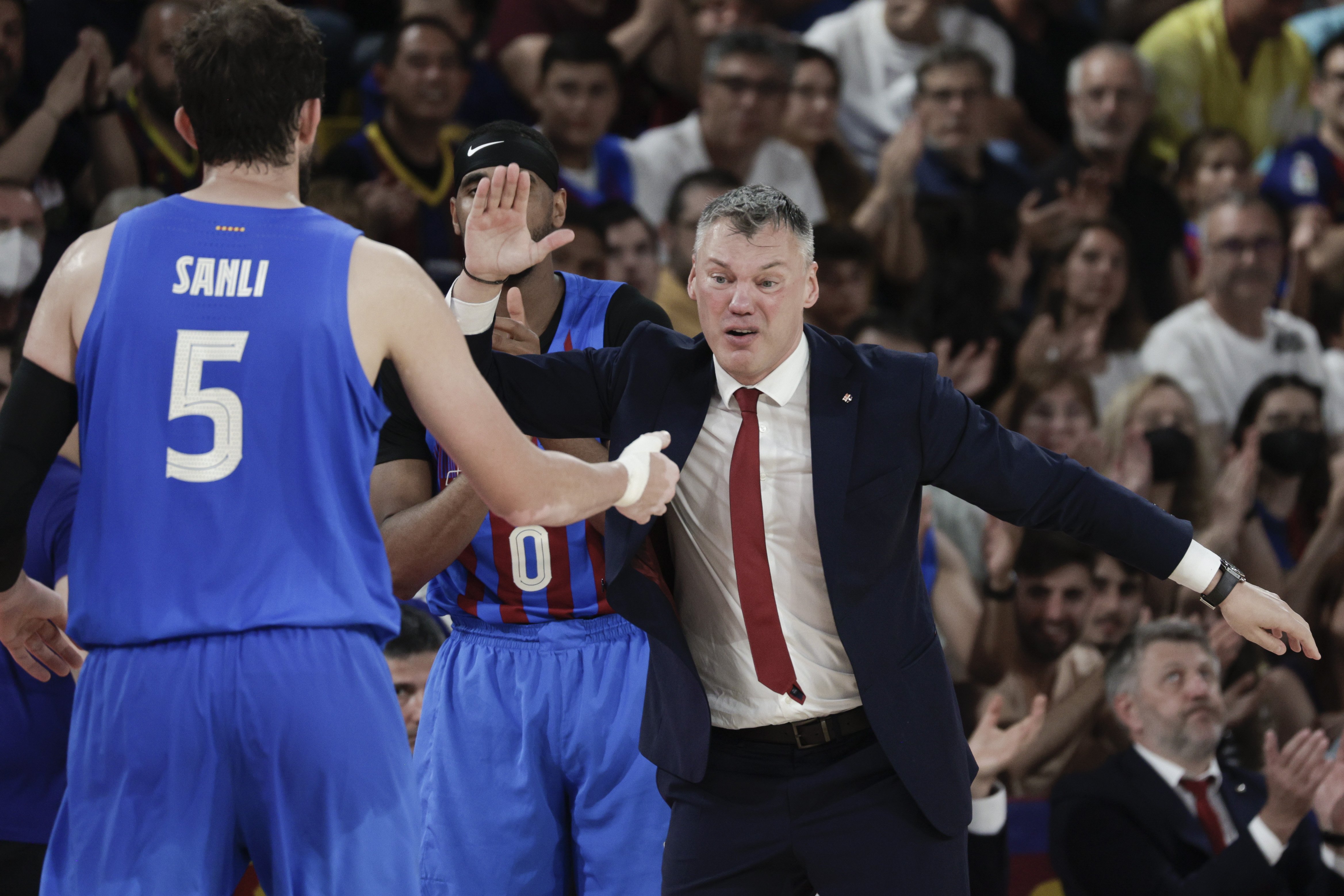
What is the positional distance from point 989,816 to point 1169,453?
2.84 m

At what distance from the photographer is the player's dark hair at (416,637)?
5.08 metres

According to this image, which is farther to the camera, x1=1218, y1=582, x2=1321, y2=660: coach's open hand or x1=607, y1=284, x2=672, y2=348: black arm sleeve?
x1=607, y1=284, x2=672, y2=348: black arm sleeve

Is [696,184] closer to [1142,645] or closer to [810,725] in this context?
[1142,645]

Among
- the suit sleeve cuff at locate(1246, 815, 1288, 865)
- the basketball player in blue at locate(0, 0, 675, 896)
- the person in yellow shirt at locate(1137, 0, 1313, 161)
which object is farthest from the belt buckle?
the person in yellow shirt at locate(1137, 0, 1313, 161)

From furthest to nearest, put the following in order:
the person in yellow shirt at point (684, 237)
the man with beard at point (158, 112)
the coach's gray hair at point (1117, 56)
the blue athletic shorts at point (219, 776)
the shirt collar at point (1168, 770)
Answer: the coach's gray hair at point (1117, 56), the person in yellow shirt at point (684, 237), the man with beard at point (158, 112), the shirt collar at point (1168, 770), the blue athletic shorts at point (219, 776)

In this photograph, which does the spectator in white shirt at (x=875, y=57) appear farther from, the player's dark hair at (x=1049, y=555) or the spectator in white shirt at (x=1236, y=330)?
the player's dark hair at (x=1049, y=555)

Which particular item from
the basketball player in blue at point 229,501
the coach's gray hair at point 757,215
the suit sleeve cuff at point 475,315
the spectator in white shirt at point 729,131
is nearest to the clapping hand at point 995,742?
the coach's gray hair at point 757,215

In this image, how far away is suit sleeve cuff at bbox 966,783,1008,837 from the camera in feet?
15.8

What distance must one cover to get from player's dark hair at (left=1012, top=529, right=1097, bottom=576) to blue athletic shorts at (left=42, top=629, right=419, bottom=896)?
14.3ft

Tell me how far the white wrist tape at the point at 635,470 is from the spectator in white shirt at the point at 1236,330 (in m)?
5.33

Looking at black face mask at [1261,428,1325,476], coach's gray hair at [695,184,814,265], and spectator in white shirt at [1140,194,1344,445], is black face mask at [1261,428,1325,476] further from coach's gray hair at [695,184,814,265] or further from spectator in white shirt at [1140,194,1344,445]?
coach's gray hair at [695,184,814,265]

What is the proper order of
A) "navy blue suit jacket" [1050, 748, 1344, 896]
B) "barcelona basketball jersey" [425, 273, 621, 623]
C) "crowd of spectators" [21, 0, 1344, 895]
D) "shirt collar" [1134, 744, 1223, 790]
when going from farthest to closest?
Result: "crowd of spectators" [21, 0, 1344, 895]
"shirt collar" [1134, 744, 1223, 790]
"navy blue suit jacket" [1050, 748, 1344, 896]
"barcelona basketball jersey" [425, 273, 621, 623]

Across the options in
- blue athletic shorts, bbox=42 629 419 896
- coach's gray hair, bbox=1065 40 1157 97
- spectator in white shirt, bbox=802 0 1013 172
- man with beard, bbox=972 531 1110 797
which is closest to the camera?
blue athletic shorts, bbox=42 629 419 896

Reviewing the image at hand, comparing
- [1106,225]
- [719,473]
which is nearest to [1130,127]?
[1106,225]
